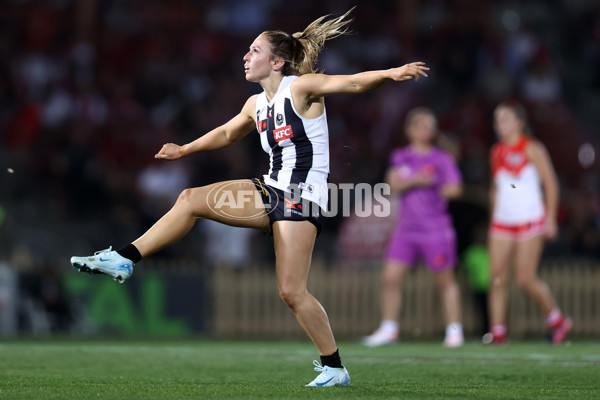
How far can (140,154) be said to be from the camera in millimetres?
15734

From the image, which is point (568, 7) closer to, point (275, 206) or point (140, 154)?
point (140, 154)

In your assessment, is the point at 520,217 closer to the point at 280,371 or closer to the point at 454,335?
the point at 454,335

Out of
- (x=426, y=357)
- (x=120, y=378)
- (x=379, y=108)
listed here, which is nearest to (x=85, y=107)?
(x=379, y=108)

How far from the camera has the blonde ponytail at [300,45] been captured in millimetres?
6230

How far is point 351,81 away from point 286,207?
0.86 m

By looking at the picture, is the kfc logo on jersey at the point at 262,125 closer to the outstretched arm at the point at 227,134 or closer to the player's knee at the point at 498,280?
the outstretched arm at the point at 227,134

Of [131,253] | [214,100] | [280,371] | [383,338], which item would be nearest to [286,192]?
[131,253]

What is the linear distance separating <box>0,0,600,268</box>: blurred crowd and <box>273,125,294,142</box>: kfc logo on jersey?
728cm

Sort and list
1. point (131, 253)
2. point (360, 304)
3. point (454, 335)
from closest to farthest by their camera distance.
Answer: point (131, 253), point (454, 335), point (360, 304)

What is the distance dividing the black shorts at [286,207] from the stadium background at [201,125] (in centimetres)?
671

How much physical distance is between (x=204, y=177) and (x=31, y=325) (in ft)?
12.5

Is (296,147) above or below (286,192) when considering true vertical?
above

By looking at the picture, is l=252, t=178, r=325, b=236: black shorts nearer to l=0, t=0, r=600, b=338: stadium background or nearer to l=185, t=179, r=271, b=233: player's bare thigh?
l=185, t=179, r=271, b=233: player's bare thigh

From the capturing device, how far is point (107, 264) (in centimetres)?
563
